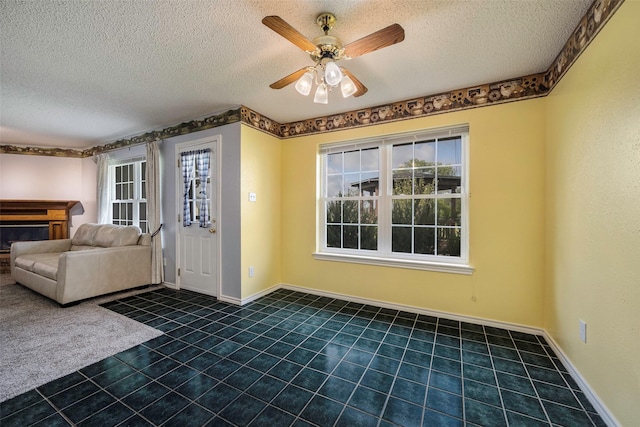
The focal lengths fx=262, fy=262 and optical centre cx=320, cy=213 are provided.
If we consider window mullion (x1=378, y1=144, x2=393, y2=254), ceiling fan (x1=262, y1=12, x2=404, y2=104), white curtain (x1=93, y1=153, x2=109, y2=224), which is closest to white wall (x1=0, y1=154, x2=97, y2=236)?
white curtain (x1=93, y1=153, x2=109, y2=224)

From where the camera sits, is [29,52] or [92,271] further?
[92,271]

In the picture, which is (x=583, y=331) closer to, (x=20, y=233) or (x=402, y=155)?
(x=402, y=155)

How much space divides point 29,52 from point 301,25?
223 cm

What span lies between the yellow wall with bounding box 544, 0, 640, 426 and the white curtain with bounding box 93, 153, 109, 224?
6434mm

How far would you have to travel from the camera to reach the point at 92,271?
3.33 m

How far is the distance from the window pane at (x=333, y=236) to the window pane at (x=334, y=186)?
463 millimetres

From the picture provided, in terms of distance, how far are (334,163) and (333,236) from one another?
41.0 inches

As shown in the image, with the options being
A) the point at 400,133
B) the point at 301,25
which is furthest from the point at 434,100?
the point at 301,25

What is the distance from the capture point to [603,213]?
160cm

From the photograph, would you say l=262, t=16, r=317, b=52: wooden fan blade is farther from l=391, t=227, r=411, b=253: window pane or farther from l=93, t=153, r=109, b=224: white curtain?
l=93, t=153, r=109, b=224: white curtain

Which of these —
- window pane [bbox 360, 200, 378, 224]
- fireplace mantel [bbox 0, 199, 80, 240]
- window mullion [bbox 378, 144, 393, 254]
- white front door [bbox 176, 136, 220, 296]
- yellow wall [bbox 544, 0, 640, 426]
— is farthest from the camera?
fireplace mantel [bbox 0, 199, 80, 240]

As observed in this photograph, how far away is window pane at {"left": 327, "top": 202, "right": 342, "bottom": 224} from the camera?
3678mm

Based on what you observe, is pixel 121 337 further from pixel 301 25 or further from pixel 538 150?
pixel 538 150

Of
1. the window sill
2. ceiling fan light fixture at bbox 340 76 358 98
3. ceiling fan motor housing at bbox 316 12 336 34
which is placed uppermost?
ceiling fan motor housing at bbox 316 12 336 34
